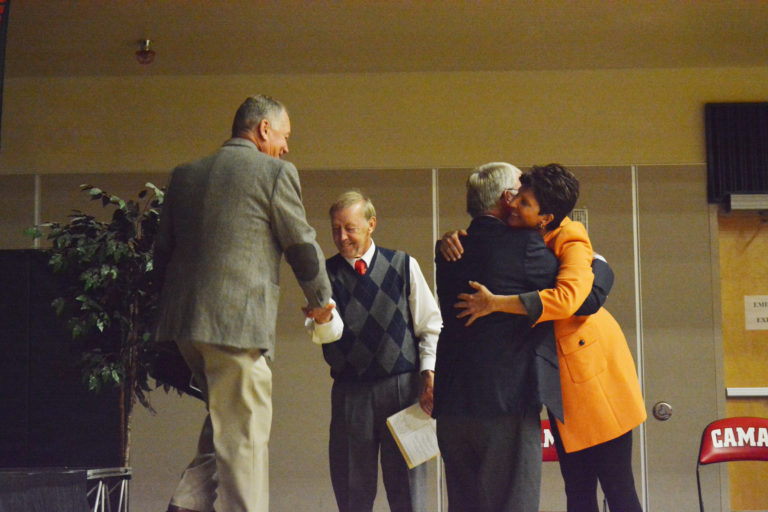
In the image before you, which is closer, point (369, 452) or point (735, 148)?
point (369, 452)

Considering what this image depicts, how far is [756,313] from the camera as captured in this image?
5191 mm

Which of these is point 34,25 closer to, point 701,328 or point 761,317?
point 701,328

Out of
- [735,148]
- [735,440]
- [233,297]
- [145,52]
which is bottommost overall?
[735,440]

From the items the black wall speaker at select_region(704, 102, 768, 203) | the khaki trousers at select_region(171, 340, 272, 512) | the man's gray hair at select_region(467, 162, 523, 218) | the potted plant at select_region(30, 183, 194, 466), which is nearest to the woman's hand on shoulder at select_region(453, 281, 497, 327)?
the man's gray hair at select_region(467, 162, 523, 218)

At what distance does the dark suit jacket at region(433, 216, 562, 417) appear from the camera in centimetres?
214

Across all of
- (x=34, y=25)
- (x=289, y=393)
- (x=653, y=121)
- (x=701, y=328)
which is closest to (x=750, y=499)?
(x=701, y=328)

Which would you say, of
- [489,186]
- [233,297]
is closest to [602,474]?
[489,186]

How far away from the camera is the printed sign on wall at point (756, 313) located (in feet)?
17.0

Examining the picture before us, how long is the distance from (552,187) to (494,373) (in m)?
0.53

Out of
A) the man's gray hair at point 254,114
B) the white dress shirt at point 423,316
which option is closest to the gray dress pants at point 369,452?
the white dress shirt at point 423,316

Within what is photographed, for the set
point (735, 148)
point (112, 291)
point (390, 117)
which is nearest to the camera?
point (112, 291)

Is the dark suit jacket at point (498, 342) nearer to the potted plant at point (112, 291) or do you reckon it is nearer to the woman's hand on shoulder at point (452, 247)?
the woman's hand on shoulder at point (452, 247)

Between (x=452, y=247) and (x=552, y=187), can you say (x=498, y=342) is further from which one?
(x=552, y=187)

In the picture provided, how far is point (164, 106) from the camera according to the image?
5.28 m
